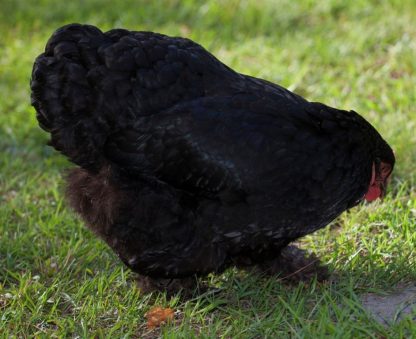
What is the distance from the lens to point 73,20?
8.67 metres

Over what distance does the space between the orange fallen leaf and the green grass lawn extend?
5 centimetres

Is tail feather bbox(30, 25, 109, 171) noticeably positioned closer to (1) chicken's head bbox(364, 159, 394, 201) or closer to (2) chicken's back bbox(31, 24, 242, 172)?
(2) chicken's back bbox(31, 24, 242, 172)

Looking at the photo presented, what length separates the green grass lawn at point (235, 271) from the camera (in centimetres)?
388

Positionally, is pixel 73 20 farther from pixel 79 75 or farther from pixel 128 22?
pixel 79 75

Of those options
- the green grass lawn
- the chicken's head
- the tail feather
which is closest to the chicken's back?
the tail feather

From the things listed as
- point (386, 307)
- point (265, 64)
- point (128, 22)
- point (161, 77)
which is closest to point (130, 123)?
point (161, 77)

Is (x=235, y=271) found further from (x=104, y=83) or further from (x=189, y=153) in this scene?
(x=104, y=83)

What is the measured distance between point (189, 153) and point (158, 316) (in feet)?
2.86

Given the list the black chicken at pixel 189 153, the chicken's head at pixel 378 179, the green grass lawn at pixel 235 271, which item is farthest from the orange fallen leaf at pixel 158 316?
the chicken's head at pixel 378 179

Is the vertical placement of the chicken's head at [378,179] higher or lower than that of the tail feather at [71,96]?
lower

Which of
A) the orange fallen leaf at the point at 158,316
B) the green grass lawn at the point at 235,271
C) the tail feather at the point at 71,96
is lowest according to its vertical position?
the orange fallen leaf at the point at 158,316

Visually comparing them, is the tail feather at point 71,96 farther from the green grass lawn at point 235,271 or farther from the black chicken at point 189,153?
the green grass lawn at point 235,271

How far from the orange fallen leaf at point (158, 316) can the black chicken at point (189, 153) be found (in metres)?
0.20

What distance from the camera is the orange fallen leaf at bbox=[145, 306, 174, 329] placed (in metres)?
3.88
